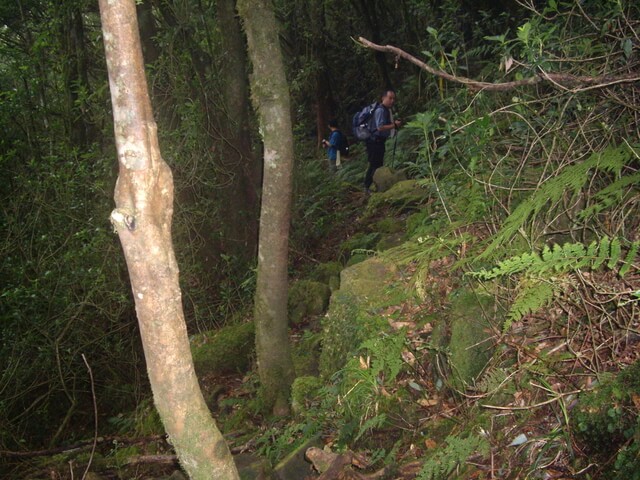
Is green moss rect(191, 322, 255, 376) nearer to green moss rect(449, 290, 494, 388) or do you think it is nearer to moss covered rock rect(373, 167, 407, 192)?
green moss rect(449, 290, 494, 388)

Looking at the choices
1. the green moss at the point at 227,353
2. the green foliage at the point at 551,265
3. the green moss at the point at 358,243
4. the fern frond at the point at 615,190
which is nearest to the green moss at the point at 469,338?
the green foliage at the point at 551,265

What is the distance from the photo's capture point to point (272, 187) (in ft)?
17.1

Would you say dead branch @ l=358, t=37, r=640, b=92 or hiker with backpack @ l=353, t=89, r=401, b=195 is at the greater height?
dead branch @ l=358, t=37, r=640, b=92

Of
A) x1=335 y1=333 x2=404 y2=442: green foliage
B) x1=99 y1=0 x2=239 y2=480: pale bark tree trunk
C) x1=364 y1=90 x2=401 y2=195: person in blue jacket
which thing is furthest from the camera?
x1=364 y1=90 x2=401 y2=195: person in blue jacket

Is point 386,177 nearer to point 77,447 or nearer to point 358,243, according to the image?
point 358,243

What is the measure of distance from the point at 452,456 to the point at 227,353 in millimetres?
5138

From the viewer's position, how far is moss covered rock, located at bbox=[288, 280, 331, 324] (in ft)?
26.7

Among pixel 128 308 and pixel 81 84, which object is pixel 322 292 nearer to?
pixel 128 308

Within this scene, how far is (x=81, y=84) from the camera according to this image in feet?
32.6

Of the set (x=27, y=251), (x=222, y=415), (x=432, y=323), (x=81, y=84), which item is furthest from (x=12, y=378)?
(x=432, y=323)

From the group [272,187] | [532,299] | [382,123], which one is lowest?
[532,299]

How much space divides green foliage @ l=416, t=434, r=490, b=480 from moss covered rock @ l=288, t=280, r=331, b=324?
4.88 m

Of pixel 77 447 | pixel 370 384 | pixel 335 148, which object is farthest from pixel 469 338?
pixel 335 148

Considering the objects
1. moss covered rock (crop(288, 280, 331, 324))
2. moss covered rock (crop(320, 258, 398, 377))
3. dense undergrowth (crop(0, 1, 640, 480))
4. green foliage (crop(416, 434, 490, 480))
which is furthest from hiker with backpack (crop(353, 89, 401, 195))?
green foliage (crop(416, 434, 490, 480))
